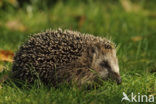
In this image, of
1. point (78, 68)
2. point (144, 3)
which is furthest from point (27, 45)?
point (144, 3)

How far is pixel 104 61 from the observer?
5.74m

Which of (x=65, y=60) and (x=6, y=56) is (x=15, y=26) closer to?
(x=6, y=56)

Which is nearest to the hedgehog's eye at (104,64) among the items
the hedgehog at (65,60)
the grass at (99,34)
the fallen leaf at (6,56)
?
the hedgehog at (65,60)

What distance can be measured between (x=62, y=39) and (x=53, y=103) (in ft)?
4.13

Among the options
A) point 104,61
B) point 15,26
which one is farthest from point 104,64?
point 15,26

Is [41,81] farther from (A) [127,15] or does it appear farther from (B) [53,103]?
(A) [127,15]

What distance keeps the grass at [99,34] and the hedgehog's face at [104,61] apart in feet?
0.64

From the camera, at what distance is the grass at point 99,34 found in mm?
5105

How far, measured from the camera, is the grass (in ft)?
16.8

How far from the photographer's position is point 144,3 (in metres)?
12.6

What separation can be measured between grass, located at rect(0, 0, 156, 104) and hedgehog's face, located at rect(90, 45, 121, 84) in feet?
0.64

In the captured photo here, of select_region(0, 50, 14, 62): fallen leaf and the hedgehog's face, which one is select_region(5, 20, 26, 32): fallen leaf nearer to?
select_region(0, 50, 14, 62): fallen leaf

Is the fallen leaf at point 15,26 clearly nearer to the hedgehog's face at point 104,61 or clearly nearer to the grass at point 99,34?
the grass at point 99,34

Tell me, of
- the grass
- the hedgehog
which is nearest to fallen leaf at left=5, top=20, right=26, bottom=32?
the grass
